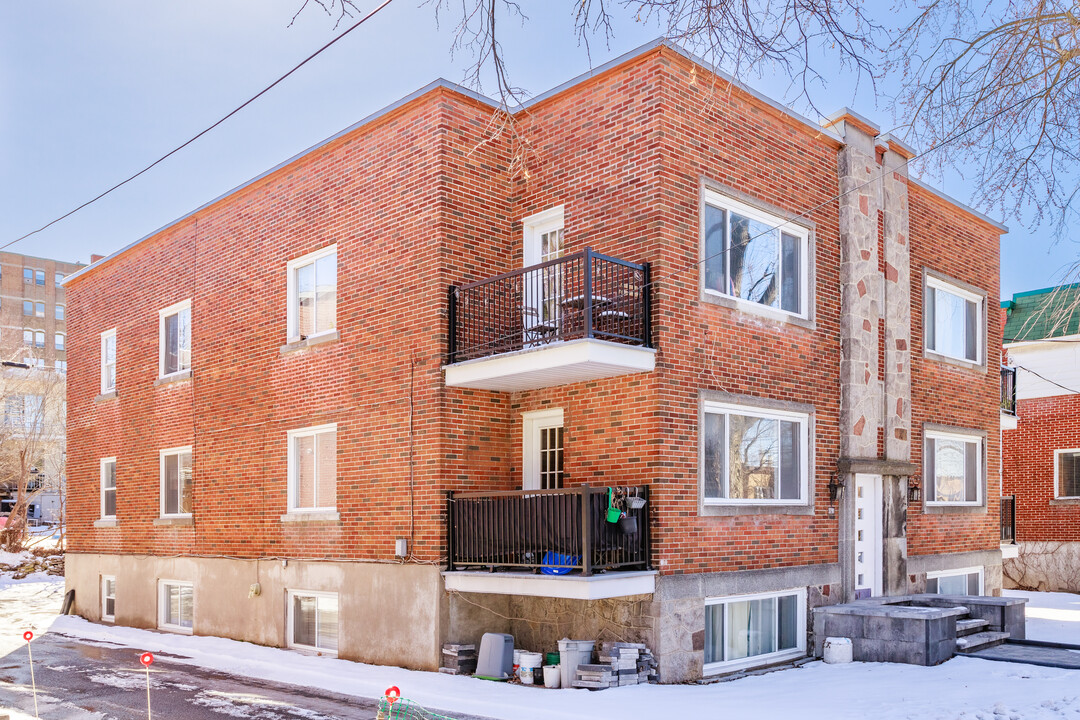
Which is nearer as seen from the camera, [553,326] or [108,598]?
[553,326]

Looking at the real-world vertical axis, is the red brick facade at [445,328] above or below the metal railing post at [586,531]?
above

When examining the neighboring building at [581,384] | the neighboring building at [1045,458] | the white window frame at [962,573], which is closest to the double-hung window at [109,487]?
the neighboring building at [581,384]

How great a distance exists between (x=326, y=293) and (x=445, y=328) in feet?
10.7

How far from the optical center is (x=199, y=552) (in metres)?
17.4

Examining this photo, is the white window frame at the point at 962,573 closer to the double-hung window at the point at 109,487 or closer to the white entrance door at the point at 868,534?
the white entrance door at the point at 868,534

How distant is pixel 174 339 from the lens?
1923 centimetres

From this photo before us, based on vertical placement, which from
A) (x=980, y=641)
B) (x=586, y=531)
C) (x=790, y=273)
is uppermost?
(x=790, y=273)

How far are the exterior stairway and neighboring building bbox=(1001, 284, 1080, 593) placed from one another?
1177cm

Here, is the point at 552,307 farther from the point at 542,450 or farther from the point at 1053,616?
the point at 1053,616

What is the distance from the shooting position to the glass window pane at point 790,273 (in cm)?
1412

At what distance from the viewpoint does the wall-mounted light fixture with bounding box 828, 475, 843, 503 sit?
1434 centimetres

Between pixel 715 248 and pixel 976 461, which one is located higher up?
pixel 715 248

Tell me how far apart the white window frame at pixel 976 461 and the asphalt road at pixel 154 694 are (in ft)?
33.9

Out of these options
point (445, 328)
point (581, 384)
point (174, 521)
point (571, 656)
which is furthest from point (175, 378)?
point (571, 656)
